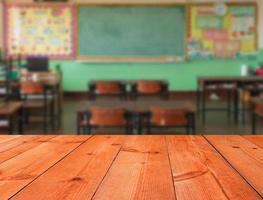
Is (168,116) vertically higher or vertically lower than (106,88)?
lower

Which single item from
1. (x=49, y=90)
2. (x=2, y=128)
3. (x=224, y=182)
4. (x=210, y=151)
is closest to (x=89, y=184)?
(x=224, y=182)

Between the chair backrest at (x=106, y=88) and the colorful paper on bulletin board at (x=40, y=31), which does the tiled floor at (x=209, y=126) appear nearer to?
the chair backrest at (x=106, y=88)

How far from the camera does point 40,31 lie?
31.4ft

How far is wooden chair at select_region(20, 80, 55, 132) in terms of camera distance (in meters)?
6.34

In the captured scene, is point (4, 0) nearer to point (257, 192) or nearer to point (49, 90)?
point (49, 90)

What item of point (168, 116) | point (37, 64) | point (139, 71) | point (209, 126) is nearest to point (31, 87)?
point (37, 64)

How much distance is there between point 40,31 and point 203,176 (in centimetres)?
905

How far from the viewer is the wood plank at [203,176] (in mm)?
811

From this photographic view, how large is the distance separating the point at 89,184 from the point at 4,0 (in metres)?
9.26

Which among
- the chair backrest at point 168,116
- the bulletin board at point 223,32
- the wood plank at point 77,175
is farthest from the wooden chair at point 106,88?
the wood plank at point 77,175

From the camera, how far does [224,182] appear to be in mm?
887

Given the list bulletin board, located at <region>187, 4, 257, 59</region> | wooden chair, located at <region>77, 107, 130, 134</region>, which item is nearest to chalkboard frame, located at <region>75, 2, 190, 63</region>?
bulletin board, located at <region>187, 4, 257, 59</region>

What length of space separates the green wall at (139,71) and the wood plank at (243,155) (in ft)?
27.0

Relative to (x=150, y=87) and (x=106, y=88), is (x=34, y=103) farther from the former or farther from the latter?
(x=150, y=87)
